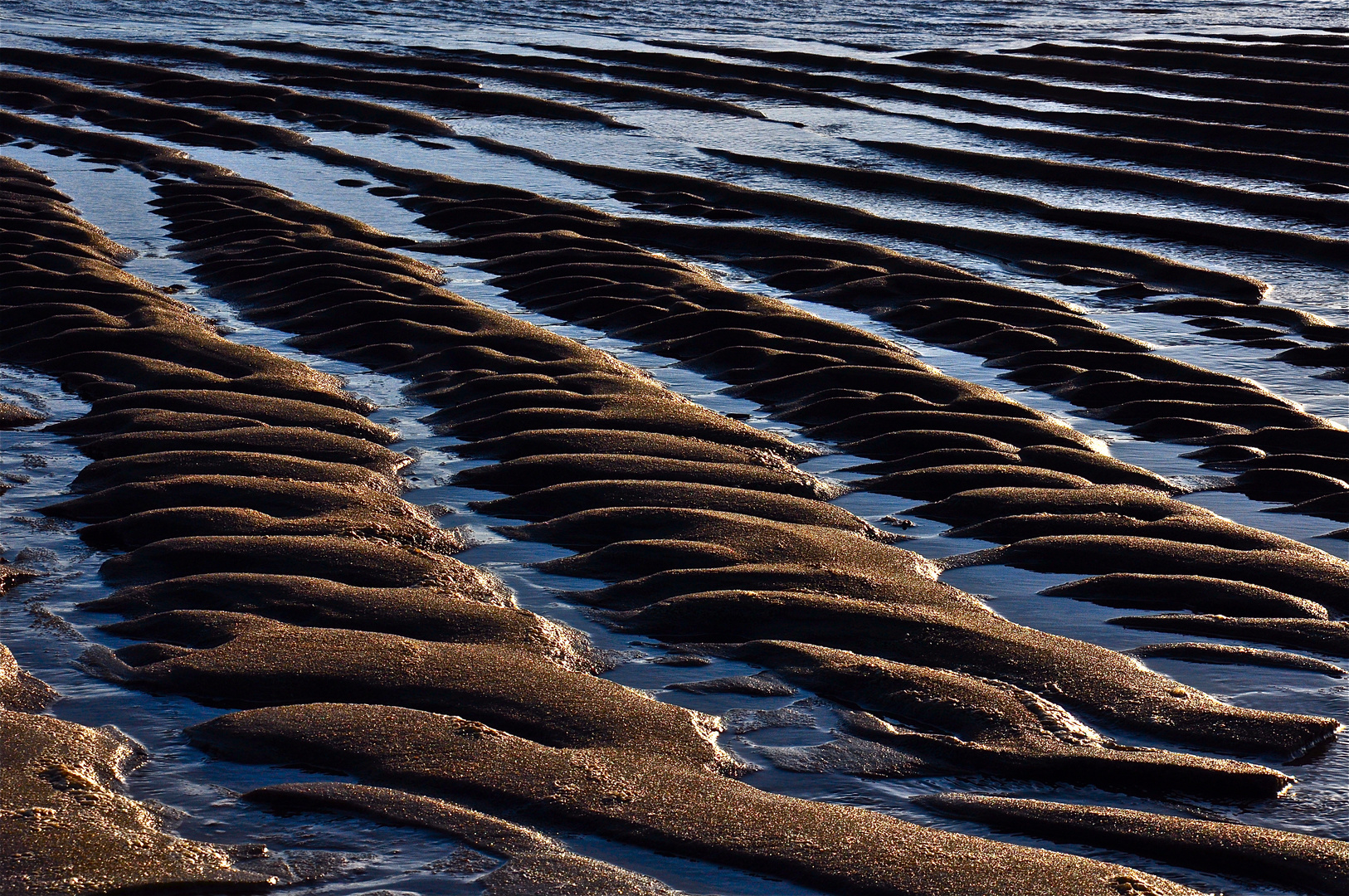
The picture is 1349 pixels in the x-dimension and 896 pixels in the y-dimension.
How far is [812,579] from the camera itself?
3.53 meters

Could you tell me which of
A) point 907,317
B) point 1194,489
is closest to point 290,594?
point 1194,489

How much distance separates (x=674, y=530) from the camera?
12.7ft

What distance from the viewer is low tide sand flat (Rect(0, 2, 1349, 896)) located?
2535 mm

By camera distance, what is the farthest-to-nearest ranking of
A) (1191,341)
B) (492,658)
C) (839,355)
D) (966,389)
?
1. (1191,341)
2. (839,355)
3. (966,389)
4. (492,658)

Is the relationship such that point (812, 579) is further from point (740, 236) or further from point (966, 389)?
point (740, 236)

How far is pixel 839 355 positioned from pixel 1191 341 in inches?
61.1

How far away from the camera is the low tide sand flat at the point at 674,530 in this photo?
2535mm

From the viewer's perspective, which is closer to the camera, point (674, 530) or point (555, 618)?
point (555, 618)

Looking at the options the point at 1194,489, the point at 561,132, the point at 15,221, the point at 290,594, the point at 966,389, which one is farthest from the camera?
the point at 561,132

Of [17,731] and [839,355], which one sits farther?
[839,355]

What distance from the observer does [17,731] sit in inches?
109

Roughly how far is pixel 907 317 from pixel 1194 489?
7.30ft

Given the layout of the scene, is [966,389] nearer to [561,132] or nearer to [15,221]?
[15,221]

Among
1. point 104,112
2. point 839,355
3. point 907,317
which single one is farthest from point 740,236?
point 104,112
